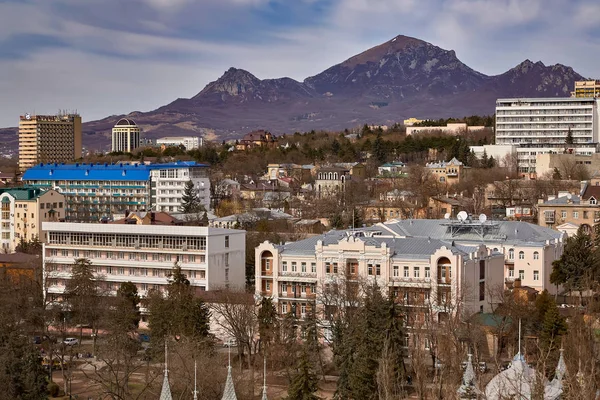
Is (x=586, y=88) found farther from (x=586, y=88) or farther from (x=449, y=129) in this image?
(x=449, y=129)

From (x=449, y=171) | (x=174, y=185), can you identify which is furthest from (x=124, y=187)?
(x=449, y=171)

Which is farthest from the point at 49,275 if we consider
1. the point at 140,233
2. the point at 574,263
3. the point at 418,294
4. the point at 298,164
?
the point at 298,164

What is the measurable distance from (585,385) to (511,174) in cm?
6820

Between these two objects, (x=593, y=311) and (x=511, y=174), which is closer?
(x=593, y=311)

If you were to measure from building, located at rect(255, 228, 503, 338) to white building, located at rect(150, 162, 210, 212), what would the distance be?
41241mm

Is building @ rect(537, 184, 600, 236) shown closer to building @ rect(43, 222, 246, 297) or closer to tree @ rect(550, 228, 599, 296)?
tree @ rect(550, 228, 599, 296)

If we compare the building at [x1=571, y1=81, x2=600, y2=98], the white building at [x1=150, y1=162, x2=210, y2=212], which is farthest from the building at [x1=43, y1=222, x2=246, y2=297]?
the building at [x1=571, y1=81, x2=600, y2=98]

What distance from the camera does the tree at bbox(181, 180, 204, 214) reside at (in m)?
83.2

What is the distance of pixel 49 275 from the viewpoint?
54.2m

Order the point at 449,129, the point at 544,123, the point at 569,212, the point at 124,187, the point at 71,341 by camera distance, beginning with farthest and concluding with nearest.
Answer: the point at 449,129, the point at 544,123, the point at 124,187, the point at 569,212, the point at 71,341

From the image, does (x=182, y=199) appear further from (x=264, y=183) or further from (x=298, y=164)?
(x=298, y=164)

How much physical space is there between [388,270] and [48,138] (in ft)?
387

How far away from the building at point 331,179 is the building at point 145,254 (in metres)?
39.0

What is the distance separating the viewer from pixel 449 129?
121 metres
